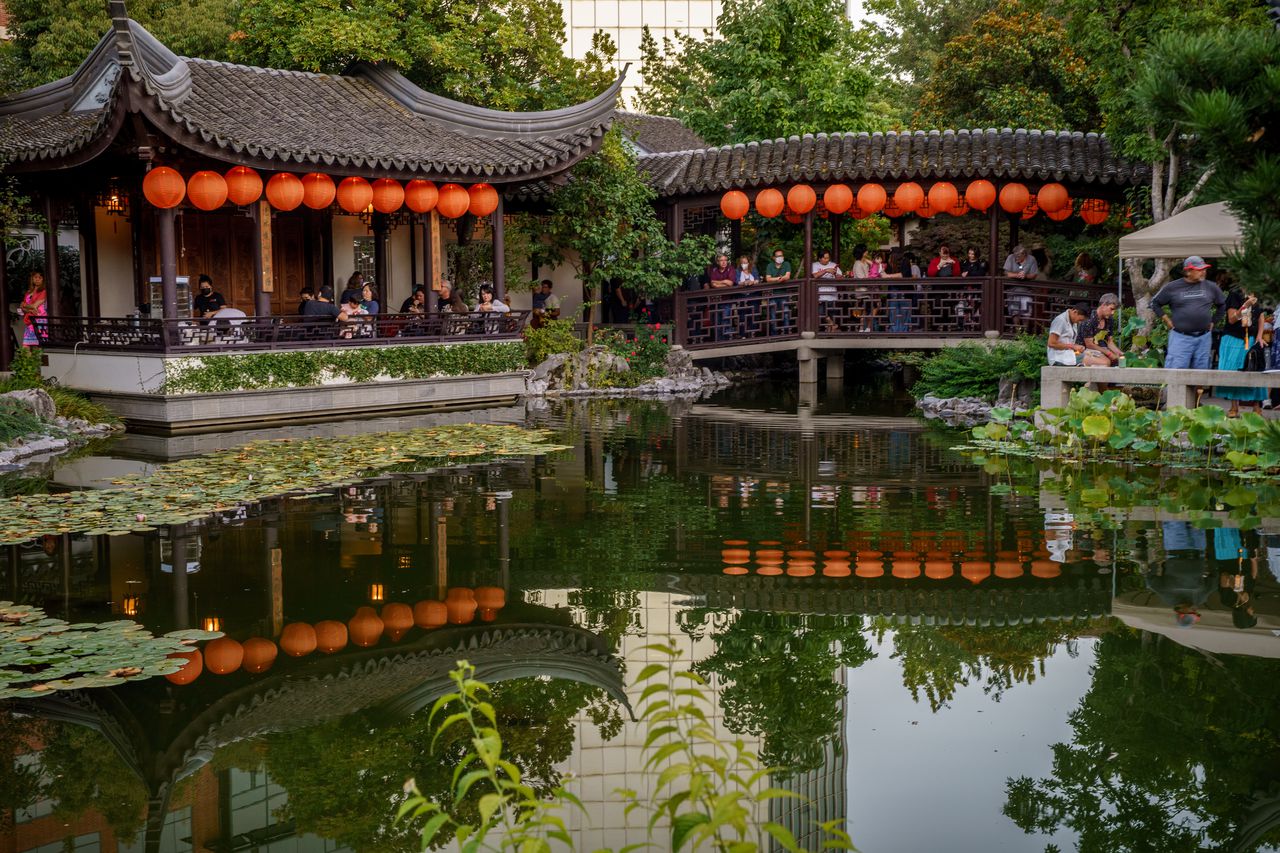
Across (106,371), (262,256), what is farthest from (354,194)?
(106,371)

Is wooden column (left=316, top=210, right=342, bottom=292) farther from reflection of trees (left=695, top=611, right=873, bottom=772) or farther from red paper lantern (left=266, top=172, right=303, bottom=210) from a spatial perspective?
reflection of trees (left=695, top=611, right=873, bottom=772)

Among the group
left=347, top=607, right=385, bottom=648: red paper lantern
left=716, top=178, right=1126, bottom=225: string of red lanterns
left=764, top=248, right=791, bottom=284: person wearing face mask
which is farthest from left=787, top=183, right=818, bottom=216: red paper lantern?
left=347, top=607, right=385, bottom=648: red paper lantern

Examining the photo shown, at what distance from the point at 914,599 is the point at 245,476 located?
553 centimetres

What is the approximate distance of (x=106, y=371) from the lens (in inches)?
555

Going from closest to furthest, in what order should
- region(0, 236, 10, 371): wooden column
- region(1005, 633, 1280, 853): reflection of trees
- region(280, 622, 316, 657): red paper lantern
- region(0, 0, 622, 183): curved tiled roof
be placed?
1. region(1005, 633, 1280, 853): reflection of trees
2. region(280, 622, 316, 657): red paper lantern
3. region(0, 0, 622, 183): curved tiled roof
4. region(0, 236, 10, 371): wooden column

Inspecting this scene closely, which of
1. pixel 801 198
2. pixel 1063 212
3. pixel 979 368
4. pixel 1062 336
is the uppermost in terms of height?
pixel 801 198

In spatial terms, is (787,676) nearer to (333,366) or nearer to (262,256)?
(333,366)

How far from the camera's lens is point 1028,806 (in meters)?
4.27

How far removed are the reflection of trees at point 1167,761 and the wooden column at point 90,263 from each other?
13.7 meters

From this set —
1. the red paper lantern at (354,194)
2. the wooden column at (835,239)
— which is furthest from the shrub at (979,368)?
the red paper lantern at (354,194)

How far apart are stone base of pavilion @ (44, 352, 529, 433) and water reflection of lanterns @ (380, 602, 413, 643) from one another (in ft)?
25.4

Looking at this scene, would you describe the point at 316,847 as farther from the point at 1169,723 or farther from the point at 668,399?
the point at 668,399

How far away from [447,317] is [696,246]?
13.0ft

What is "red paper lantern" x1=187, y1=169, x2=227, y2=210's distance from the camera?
45.3 feet
